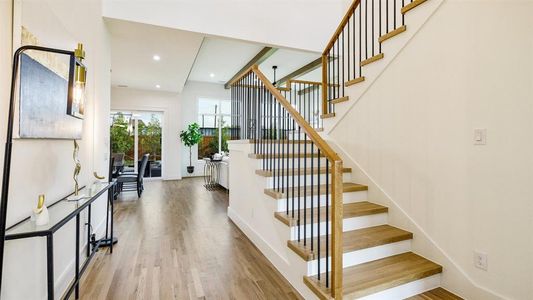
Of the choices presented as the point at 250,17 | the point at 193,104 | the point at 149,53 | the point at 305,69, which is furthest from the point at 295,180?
the point at 193,104

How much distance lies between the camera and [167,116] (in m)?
8.43

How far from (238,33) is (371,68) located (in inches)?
87.9

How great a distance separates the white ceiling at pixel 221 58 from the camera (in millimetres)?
5793

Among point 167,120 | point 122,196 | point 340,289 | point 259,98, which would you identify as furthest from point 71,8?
point 167,120

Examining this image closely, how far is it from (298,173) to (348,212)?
646 millimetres

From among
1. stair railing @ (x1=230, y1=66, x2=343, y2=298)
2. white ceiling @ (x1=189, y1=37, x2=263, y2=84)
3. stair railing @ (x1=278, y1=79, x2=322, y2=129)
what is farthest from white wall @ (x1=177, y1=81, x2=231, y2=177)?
stair railing @ (x1=230, y1=66, x2=343, y2=298)

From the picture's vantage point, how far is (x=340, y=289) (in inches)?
66.8

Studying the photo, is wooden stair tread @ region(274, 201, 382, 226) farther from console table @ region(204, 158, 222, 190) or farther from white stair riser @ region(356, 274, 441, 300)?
console table @ region(204, 158, 222, 190)

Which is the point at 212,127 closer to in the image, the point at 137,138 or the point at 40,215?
the point at 137,138

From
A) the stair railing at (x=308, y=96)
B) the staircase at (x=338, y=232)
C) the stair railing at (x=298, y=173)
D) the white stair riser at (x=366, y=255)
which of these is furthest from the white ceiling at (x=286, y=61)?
the white stair riser at (x=366, y=255)

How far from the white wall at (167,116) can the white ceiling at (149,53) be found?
0.90 meters

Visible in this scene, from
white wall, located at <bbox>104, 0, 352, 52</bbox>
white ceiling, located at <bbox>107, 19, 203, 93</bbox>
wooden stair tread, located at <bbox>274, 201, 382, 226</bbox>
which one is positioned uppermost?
white wall, located at <bbox>104, 0, 352, 52</bbox>

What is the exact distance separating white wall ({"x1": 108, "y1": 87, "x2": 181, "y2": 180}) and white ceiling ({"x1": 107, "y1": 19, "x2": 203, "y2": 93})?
90cm

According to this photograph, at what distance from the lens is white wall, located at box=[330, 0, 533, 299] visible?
1692 millimetres
